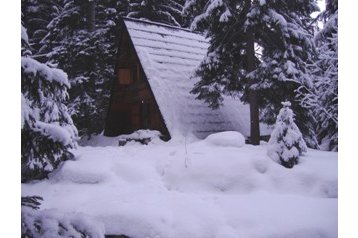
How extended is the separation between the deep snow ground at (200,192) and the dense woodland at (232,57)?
54cm

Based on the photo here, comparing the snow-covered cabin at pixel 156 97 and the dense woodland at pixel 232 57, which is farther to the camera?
the snow-covered cabin at pixel 156 97

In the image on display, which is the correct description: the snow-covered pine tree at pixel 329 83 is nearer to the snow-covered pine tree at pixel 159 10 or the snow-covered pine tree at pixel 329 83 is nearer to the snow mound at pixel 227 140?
the snow mound at pixel 227 140

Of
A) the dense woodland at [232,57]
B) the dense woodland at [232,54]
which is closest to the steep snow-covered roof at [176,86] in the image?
the dense woodland at [232,54]

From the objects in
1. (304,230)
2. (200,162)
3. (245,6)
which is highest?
(245,6)

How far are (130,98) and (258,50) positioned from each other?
15.4ft

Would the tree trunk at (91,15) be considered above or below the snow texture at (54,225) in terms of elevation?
above

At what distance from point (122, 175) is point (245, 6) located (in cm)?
553

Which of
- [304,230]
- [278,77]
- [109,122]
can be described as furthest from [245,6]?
Result: [304,230]

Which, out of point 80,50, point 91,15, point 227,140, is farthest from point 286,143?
point 91,15

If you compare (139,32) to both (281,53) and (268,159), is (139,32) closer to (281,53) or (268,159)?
(281,53)

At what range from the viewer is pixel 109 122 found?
10508 millimetres

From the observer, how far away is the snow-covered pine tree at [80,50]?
6.14 meters

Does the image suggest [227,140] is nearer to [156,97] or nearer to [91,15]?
[156,97]

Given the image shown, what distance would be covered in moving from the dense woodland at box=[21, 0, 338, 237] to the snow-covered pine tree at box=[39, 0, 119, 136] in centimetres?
2
